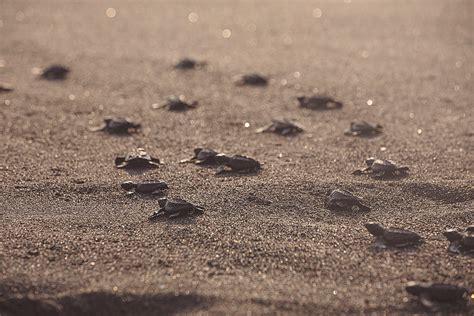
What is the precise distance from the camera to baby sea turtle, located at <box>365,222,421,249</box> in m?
3.26

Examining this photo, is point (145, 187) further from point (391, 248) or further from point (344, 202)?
point (391, 248)

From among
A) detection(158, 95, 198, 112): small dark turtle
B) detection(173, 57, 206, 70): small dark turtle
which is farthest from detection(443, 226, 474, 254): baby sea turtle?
detection(173, 57, 206, 70): small dark turtle

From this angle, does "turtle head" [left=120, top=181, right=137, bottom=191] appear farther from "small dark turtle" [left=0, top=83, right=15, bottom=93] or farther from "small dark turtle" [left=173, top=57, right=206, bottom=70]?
"small dark turtle" [left=173, top=57, right=206, bottom=70]

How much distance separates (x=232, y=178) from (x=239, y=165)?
0.35ft

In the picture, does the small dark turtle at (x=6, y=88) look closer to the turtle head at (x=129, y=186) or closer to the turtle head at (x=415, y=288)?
the turtle head at (x=129, y=186)

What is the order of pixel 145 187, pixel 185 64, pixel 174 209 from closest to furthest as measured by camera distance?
pixel 174 209, pixel 145 187, pixel 185 64

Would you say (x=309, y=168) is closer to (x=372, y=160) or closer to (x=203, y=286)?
(x=372, y=160)

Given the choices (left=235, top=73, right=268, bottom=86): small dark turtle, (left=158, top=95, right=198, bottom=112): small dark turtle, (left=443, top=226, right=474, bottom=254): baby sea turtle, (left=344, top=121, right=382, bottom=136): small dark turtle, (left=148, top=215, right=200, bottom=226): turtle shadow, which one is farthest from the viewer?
(left=235, top=73, right=268, bottom=86): small dark turtle

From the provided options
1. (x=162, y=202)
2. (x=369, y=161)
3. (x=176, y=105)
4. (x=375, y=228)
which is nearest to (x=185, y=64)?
(x=176, y=105)

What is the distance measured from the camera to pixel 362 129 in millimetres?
4988

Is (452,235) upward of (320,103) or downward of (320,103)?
downward

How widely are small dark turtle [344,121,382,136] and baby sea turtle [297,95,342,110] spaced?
2.19 feet

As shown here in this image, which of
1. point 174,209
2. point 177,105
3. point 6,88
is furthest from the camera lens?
point 6,88

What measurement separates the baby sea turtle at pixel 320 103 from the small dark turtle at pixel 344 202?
6.84 feet
